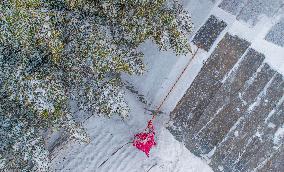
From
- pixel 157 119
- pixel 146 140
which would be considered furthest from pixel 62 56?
pixel 157 119

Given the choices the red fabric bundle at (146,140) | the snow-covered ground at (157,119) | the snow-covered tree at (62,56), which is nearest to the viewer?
the snow-covered tree at (62,56)

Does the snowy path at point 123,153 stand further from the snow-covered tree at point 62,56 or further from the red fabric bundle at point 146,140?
the snow-covered tree at point 62,56

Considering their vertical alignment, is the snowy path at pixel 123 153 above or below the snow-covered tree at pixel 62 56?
below

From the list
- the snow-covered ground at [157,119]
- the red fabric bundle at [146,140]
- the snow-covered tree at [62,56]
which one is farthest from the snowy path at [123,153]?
the snow-covered tree at [62,56]

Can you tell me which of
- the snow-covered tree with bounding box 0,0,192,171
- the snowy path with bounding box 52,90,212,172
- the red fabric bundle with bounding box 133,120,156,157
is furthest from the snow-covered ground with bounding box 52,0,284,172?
the snow-covered tree with bounding box 0,0,192,171

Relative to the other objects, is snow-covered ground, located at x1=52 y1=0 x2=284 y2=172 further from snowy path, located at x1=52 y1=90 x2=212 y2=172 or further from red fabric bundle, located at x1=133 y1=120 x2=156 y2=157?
red fabric bundle, located at x1=133 y1=120 x2=156 y2=157

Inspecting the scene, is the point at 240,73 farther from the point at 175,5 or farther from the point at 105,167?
the point at 105,167
